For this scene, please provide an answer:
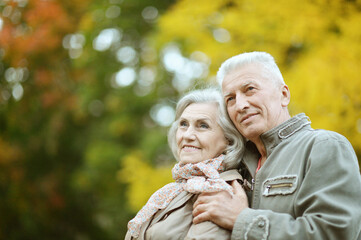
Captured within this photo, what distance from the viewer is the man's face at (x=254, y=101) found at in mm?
2160

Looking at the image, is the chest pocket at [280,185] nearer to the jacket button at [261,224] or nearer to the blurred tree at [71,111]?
the jacket button at [261,224]

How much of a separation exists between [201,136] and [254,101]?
1.19ft

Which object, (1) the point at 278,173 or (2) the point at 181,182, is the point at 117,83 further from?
(1) the point at 278,173

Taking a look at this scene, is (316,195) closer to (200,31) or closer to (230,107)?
(230,107)

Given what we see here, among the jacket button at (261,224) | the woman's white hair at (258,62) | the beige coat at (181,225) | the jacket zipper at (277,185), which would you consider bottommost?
the beige coat at (181,225)

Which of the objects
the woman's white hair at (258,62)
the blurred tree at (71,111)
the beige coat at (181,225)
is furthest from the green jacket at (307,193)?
the blurred tree at (71,111)

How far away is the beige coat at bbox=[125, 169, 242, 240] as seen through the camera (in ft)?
6.24

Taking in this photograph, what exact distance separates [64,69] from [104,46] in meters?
2.27

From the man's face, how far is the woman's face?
13 cm

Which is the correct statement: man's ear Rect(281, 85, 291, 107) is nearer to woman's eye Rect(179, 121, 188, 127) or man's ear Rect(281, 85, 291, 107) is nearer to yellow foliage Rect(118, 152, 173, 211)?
woman's eye Rect(179, 121, 188, 127)

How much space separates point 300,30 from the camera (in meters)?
4.38

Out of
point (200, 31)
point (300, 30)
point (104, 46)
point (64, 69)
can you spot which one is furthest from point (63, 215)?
point (300, 30)

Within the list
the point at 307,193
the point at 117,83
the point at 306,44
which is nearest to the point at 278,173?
the point at 307,193

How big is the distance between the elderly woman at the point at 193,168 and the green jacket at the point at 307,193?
208 millimetres
